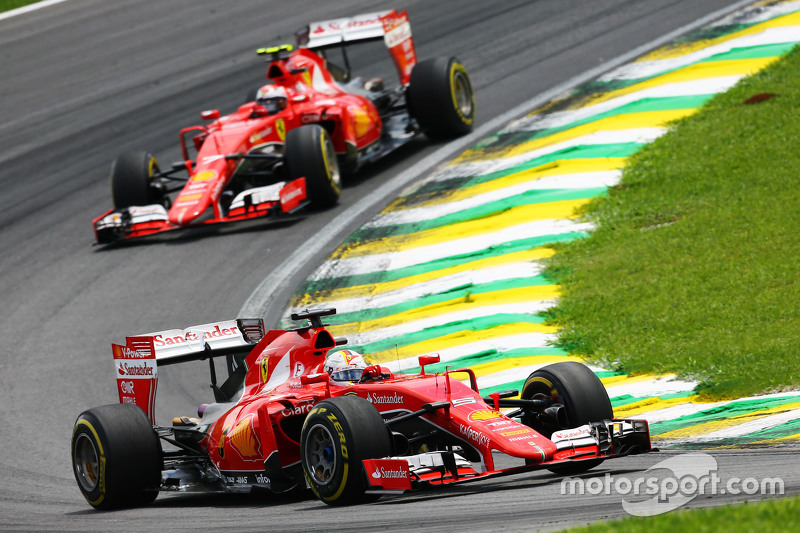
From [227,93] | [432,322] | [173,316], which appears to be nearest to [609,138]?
[432,322]

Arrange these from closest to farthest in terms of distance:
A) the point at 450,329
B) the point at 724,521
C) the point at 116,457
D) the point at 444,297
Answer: the point at 724,521 < the point at 116,457 < the point at 450,329 < the point at 444,297

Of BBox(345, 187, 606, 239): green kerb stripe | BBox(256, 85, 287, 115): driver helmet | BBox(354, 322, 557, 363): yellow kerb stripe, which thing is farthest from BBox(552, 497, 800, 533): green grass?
BBox(256, 85, 287, 115): driver helmet

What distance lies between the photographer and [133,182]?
1677 cm

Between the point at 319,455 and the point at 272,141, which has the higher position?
the point at 272,141

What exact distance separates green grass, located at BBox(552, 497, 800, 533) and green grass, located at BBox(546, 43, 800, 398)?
3895 millimetres

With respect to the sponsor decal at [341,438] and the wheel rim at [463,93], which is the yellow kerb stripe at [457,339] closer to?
the sponsor decal at [341,438]

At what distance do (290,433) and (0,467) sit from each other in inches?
136

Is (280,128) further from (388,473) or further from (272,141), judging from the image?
(388,473)

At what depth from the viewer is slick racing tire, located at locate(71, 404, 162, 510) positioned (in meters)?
8.55

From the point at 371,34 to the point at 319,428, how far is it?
37.7 ft

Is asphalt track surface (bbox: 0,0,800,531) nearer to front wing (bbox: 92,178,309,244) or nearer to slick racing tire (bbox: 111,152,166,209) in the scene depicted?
front wing (bbox: 92,178,309,244)

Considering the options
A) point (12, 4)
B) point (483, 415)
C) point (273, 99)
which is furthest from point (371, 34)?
point (12, 4)

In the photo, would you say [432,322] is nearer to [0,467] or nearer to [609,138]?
[0,467]

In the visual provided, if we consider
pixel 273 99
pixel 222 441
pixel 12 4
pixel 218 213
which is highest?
pixel 12 4
